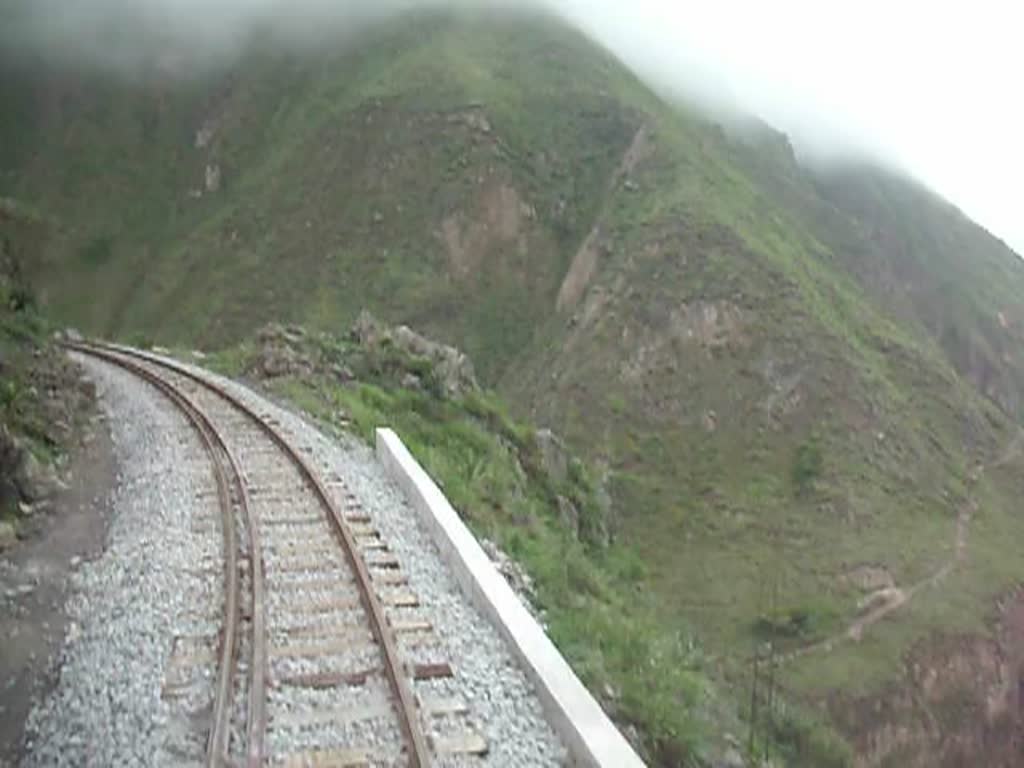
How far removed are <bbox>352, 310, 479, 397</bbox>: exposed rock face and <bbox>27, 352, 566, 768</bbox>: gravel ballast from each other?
966cm

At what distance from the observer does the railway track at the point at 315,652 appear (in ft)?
21.1

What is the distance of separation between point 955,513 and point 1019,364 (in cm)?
5353

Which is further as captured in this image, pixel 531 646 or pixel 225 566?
pixel 225 566

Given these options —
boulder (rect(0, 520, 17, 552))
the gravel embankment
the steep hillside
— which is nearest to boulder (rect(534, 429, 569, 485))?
the gravel embankment

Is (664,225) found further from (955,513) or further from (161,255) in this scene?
(161,255)

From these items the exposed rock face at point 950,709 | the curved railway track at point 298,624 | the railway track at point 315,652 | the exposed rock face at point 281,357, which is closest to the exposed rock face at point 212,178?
the exposed rock face at point 281,357

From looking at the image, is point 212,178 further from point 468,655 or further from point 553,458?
point 468,655

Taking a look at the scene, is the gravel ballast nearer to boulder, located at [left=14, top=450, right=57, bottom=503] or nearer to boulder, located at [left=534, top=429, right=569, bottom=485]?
boulder, located at [left=14, top=450, right=57, bottom=503]

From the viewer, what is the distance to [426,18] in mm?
97188

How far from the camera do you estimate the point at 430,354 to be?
24.9 meters

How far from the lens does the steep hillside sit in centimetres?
5006

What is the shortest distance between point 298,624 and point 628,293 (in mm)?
59667

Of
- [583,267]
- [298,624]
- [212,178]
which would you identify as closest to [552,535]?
[298,624]

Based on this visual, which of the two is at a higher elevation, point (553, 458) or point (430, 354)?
point (430, 354)
